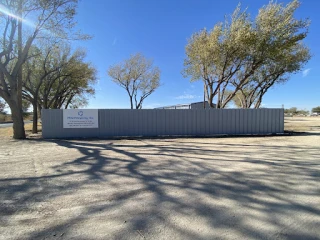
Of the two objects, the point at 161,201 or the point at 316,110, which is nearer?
the point at 161,201

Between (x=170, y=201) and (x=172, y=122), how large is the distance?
10.9 meters

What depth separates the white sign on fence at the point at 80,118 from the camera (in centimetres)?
1258

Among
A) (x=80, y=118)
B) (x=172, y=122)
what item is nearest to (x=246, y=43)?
(x=172, y=122)

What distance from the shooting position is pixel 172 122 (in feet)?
46.2

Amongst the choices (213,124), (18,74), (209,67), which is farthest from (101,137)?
(209,67)

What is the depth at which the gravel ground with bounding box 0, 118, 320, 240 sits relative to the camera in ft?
8.07

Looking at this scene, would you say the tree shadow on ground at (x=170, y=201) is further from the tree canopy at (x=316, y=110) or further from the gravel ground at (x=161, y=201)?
the tree canopy at (x=316, y=110)

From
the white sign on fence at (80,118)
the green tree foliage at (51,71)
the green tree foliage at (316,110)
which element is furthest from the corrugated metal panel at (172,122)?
the green tree foliage at (316,110)

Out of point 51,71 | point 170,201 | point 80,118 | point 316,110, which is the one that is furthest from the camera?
point 316,110

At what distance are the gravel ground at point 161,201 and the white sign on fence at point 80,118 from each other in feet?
23.3


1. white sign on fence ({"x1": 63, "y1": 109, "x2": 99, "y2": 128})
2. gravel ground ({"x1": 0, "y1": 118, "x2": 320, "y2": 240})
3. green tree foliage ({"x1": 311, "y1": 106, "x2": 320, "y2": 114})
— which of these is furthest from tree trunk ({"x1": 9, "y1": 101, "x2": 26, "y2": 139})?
green tree foliage ({"x1": 311, "y1": 106, "x2": 320, "y2": 114})

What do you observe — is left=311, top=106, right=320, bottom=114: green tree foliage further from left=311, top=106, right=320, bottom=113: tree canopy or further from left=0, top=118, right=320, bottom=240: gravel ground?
left=0, top=118, right=320, bottom=240: gravel ground

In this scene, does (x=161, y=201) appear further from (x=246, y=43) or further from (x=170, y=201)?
(x=246, y=43)

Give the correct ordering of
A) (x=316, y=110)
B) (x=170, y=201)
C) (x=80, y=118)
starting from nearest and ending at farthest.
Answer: (x=170, y=201) < (x=80, y=118) < (x=316, y=110)
